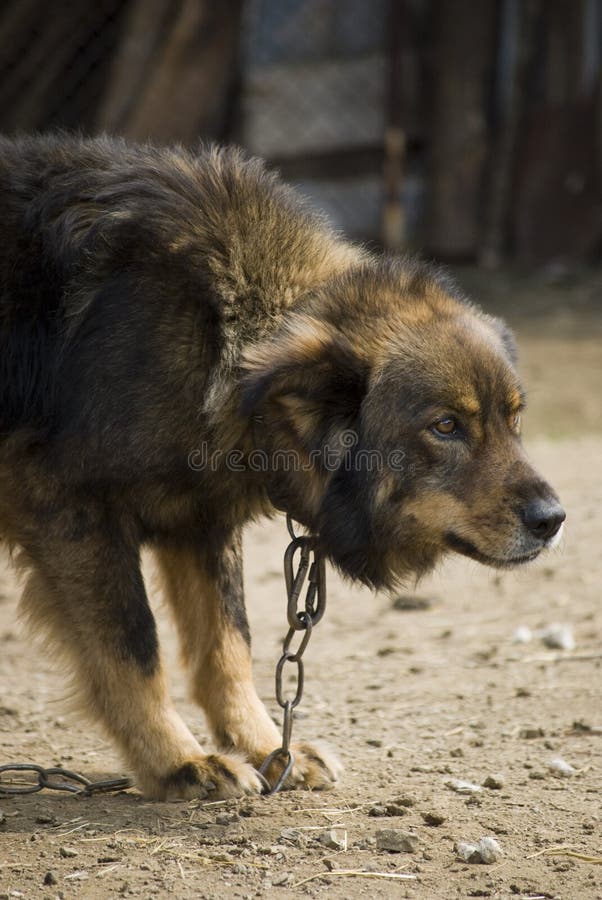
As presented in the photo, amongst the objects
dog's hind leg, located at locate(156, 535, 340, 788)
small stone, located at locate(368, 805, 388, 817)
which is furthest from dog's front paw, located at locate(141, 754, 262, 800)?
small stone, located at locate(368, 805, 388, 817)

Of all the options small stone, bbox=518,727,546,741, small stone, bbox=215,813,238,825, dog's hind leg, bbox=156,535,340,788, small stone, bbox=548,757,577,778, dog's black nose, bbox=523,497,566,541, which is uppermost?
dog's black nose, bbox=523,497,566,541

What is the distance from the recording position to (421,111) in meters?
11.2

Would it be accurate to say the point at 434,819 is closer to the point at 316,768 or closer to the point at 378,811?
the point at 378,811

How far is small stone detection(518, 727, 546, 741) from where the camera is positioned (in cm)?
414

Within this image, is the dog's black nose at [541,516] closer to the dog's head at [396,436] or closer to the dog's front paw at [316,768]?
the dog's head at [396,436]

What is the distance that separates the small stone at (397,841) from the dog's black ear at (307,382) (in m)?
1.09

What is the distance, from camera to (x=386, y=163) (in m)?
11.0

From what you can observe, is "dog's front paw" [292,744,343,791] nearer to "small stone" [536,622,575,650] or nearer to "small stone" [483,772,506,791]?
"small stone" [483,772,506,791]

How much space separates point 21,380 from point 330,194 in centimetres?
797

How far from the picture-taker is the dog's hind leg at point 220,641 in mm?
3973

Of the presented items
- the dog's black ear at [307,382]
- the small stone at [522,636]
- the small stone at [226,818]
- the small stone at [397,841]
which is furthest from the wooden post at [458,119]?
the small stone at [397,841]

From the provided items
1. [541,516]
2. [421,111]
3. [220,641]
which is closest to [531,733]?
[541,516]

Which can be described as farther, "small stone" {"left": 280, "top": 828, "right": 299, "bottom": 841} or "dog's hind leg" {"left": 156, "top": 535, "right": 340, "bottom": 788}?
"dog's hind leg" {"left": 156, "top": 535, "right": 340, "bottom": 788}

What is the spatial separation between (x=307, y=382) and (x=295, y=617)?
692mm
